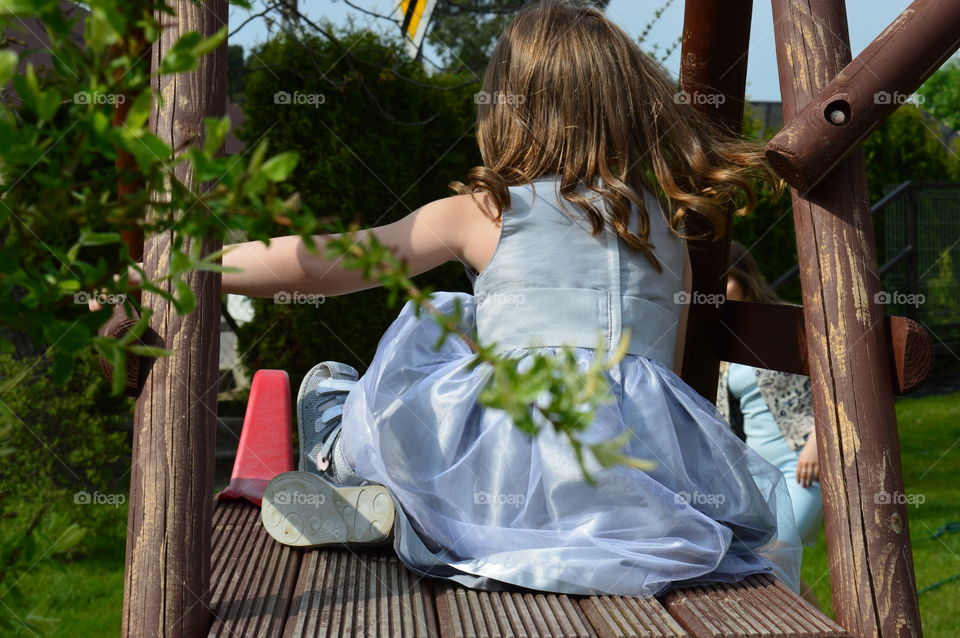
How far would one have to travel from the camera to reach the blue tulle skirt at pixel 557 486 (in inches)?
67.0

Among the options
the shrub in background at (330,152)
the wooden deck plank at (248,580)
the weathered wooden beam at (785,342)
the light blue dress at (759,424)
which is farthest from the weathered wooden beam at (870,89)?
the shrub in background at (330,152)

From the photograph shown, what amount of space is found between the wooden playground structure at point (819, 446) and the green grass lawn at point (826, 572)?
169 cm

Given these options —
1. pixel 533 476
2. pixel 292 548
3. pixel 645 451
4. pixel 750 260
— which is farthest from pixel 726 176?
pixel 750 260

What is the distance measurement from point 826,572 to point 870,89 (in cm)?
333

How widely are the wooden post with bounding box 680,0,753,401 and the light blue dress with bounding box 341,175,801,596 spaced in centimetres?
34

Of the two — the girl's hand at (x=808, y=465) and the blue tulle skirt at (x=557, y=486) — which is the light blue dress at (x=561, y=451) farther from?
the girl's hand at (x=808, y=465)

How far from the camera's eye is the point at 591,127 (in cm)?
207

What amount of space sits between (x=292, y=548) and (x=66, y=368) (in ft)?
4.01

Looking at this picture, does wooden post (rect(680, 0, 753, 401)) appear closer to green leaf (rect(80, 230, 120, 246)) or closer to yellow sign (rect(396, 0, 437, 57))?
green leaf (rect(80, 230, 120, 246))

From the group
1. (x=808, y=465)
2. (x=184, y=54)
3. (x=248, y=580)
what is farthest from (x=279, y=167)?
(x=808, y=465)

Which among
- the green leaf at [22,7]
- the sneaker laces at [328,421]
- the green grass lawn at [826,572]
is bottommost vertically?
the green grass lawn at [826,572]

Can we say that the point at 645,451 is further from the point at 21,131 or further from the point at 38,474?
the point at 38,474

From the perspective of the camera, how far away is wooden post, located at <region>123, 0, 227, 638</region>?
149 centimetres

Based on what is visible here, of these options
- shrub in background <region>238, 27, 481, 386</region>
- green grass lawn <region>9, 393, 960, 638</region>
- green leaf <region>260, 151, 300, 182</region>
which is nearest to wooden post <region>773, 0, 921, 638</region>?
green leaf <region>260, 151, 300, 182</region>
